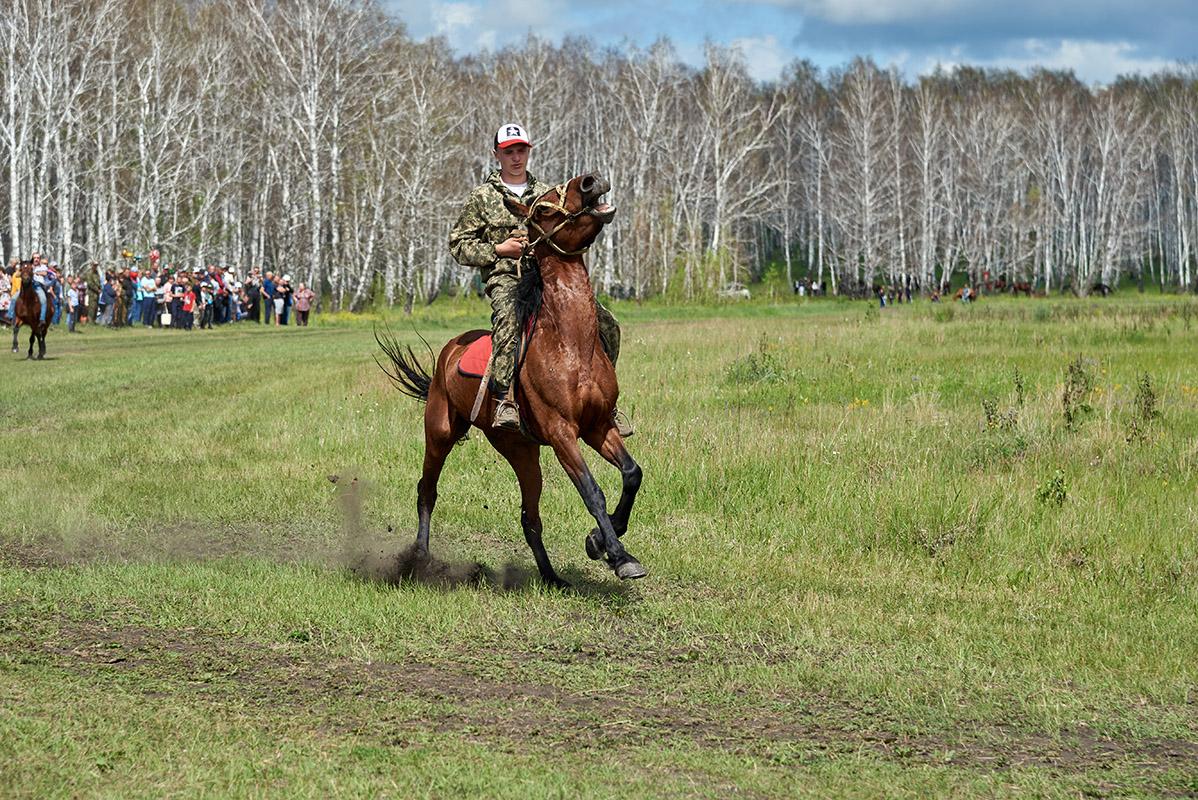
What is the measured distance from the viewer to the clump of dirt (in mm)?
9234

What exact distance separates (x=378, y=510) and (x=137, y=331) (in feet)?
108

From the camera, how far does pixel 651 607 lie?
824 centimetres

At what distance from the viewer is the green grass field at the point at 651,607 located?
5.33 m

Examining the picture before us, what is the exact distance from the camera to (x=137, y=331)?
42.5 m

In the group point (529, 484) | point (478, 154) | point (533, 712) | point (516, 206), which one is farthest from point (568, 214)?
point (478, 154)

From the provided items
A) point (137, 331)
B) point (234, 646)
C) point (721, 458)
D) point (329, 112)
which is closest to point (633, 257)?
point (329, 112)

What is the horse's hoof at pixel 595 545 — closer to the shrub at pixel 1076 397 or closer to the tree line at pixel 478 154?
the shrub at pixel 1076 397

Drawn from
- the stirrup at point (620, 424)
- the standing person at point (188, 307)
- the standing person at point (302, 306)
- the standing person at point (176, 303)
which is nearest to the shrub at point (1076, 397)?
the stirrup at point (620, 424)

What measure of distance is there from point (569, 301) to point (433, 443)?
2047 millimetres

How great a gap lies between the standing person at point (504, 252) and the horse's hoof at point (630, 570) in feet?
2.96

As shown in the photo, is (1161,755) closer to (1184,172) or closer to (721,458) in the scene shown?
(721,458)

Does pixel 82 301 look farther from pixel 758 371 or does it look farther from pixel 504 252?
pixel 504 252

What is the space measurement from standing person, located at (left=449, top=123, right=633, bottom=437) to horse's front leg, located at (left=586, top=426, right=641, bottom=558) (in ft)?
0.56

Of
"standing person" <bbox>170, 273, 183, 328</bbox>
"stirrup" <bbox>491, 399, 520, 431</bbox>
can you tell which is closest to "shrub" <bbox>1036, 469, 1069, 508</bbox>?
"stirrup" <bbox>491, 399, 520, 431</bbox>
